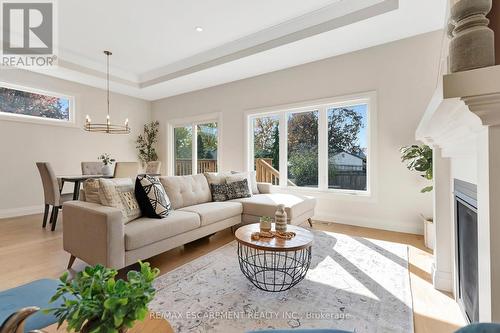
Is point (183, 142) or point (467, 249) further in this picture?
point (183, 142)

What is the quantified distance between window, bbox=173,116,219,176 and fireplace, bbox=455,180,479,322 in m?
4.52

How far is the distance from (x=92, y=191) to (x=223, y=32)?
2840mm

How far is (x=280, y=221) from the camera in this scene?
2.14m

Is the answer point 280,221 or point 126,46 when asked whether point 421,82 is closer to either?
point 280,221

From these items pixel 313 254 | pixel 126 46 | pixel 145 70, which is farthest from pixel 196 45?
pixel 313 254

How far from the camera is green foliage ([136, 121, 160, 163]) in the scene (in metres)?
6.47

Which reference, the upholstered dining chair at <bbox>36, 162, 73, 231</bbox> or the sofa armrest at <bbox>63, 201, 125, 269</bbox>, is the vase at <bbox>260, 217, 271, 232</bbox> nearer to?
the sofa armrest at <bbox>63, 201, 125, 269</bbox>

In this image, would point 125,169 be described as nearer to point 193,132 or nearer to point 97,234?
point 193,132

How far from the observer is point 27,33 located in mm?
3744

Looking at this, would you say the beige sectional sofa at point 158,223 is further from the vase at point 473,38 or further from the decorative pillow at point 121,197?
Result: the vase at point 473,38

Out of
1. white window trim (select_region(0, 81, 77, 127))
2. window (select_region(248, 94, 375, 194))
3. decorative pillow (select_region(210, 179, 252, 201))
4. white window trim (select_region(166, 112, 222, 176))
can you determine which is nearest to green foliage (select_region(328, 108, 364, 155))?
window (select_region(248, 94, 375, 194))

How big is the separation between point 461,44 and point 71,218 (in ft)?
9.57

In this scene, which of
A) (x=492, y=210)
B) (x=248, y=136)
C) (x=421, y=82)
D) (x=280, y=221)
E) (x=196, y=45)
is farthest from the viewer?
(x=248, y=136)

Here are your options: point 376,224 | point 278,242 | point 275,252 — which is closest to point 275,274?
point 275,252
